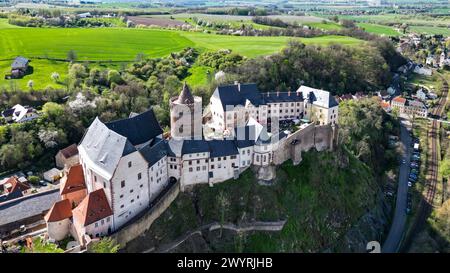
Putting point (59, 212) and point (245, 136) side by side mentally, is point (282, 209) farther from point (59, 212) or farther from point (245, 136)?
point (59, 212)

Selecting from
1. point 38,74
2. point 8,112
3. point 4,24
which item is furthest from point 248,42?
point 4,24

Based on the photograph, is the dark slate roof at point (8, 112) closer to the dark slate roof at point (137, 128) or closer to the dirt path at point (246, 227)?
the dark slate roof at point (137, 128)

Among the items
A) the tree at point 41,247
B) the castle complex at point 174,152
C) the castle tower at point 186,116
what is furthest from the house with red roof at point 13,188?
the castle tower at point 186,116

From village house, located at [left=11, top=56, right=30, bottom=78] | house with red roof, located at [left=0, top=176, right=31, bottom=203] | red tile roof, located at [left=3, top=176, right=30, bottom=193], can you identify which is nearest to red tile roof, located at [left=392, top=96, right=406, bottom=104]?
house with red roof, located at [left=0, top=176, right=31, bottom=203]

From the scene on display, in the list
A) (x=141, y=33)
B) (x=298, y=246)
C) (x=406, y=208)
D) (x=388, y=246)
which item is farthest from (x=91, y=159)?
(x=141, y=33)

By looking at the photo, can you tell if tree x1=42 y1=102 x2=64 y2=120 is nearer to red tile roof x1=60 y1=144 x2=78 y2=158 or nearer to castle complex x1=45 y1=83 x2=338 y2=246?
red tile roof x1=60 y1=144 x2=78 y2=158

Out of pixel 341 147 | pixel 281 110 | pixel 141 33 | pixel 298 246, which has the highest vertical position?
pixel 141 33

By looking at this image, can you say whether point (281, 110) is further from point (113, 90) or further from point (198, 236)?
point (113, 90)
